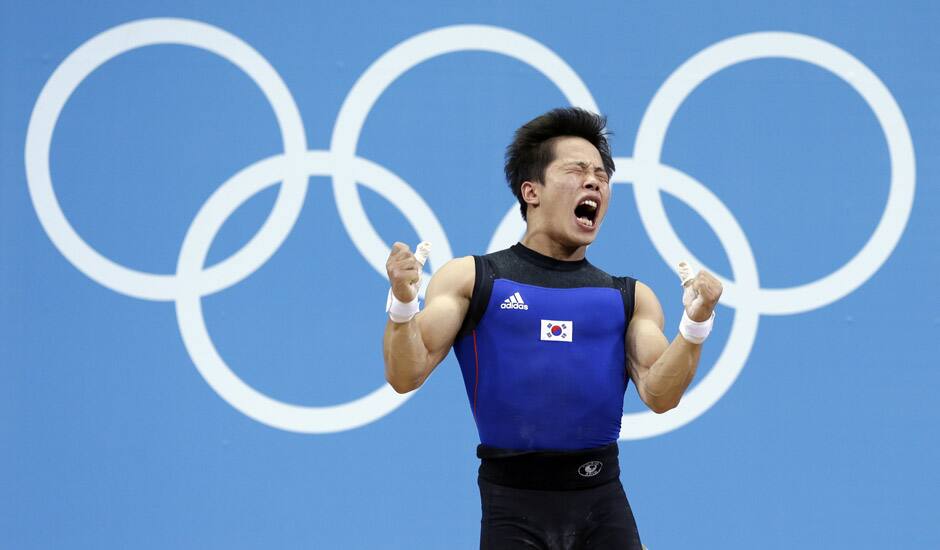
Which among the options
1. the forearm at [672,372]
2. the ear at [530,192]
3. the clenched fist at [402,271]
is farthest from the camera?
the ear at [530,192]

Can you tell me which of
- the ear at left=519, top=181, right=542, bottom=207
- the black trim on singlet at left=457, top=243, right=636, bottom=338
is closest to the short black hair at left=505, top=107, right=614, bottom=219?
the ear at left=519, top=181, right=542, bottom=207

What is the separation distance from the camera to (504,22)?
5590 millimetres

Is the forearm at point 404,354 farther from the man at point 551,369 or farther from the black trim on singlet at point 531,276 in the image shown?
the black trim on singlet at point 531,276

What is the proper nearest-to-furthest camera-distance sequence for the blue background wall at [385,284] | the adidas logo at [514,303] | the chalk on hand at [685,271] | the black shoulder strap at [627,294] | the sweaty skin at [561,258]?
the sweaty skin at [561,258] < the chalk on hand at [685,271] < the adidas logo at [514,303] < the black shoulder strap at [627,294] < the blue background wall at [385,284]

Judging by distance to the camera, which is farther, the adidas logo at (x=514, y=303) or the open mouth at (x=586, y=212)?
the open mouth at (x=586, y=212)

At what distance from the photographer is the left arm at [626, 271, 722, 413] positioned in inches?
126

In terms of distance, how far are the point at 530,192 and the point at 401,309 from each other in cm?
88

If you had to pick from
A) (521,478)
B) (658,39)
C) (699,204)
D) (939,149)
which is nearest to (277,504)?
(521,478)

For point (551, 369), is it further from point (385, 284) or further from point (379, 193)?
point (379, 193)

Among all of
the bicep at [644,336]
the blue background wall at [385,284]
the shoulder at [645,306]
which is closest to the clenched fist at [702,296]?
the bicep at [644,336]

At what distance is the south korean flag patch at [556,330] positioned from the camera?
11.5 ft

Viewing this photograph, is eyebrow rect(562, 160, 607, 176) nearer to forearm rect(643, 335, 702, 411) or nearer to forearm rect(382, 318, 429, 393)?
forearm rect(643, 335, 702, 411)

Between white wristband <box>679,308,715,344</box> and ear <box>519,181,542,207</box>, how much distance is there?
2.61ft

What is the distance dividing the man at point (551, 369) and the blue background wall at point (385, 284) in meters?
1.90
